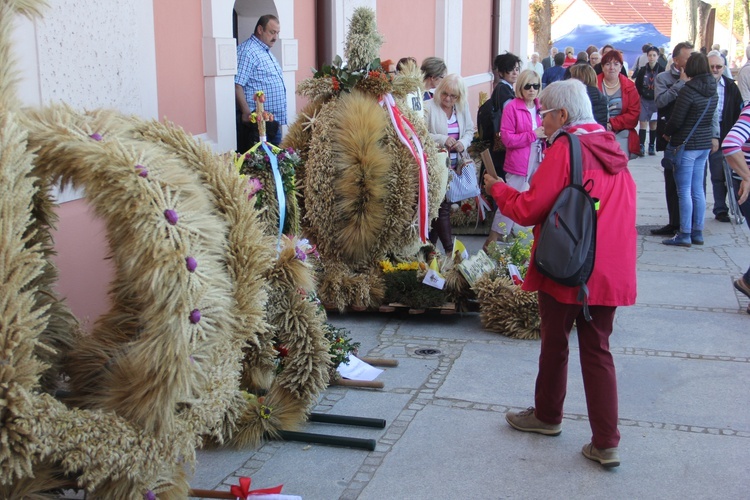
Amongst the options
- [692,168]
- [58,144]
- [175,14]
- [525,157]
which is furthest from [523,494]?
[692,168]

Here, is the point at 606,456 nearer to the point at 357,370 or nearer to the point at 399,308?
the point at 357,370

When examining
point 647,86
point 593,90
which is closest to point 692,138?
point 593,90

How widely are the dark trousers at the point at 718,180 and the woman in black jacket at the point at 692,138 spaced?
1124mm

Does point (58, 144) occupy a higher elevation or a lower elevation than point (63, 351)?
higher

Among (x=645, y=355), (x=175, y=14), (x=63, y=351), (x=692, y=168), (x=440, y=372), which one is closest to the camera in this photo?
(x=63, y=351)

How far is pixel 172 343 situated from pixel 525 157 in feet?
18.9

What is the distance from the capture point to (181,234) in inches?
97.9

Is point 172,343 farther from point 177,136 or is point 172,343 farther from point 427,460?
point 427,460

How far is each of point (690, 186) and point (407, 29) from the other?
15.4 feet

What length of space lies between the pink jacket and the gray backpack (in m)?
4.05

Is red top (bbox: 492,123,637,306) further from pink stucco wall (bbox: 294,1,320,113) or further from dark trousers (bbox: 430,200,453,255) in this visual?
pink stucco wall (bbox: 294,1,320,113)

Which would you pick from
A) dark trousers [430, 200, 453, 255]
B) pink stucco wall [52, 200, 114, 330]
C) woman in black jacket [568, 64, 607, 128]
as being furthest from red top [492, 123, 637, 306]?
woman in black jacket [568, 64, 607, 128]

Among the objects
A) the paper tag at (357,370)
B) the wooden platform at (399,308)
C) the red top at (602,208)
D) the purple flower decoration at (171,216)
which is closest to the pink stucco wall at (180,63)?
the wooden platform at (399,308)

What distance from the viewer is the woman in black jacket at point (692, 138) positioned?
803 centimetres
